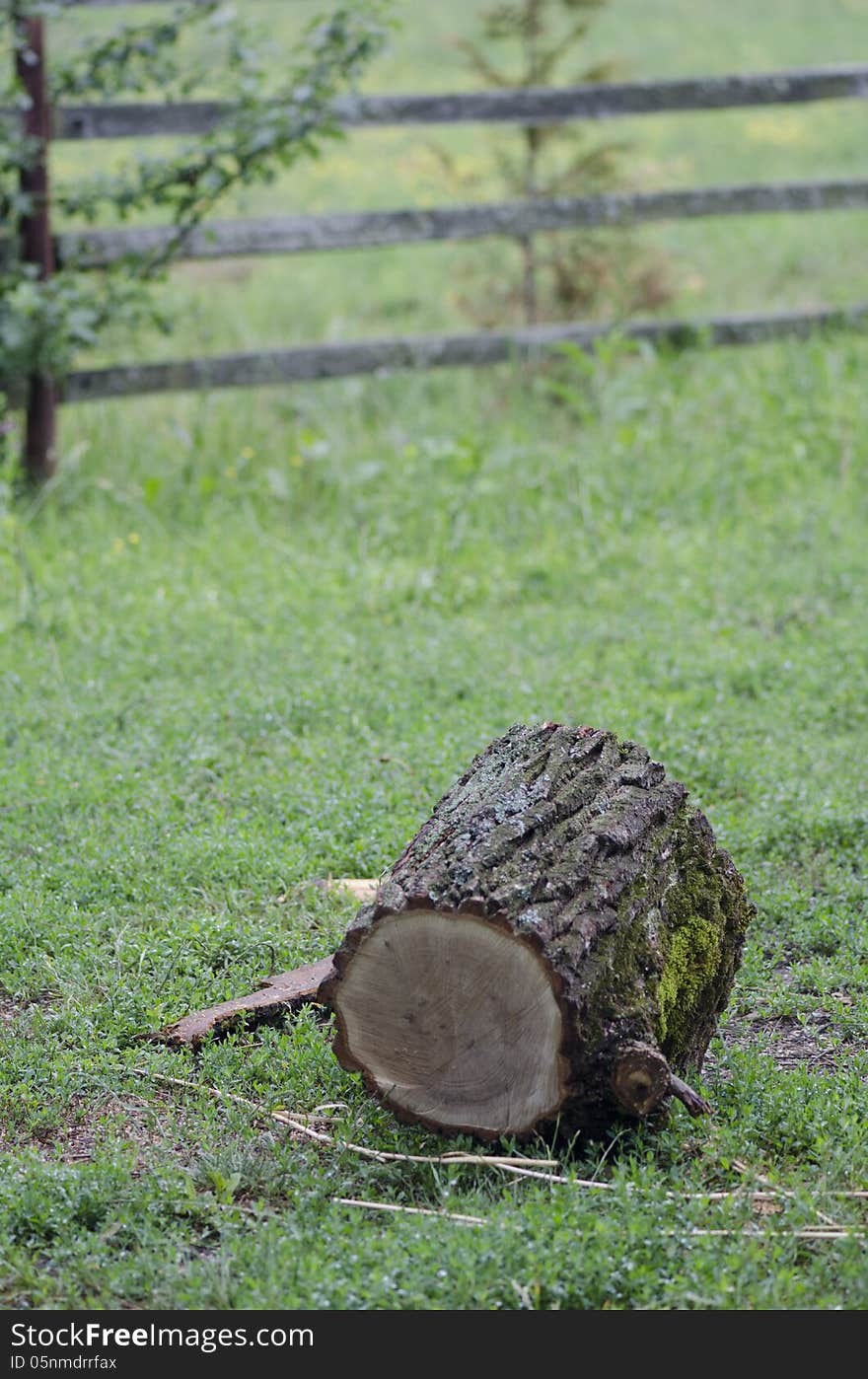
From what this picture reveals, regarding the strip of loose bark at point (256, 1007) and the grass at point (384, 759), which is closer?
the grass at point (384, 759)

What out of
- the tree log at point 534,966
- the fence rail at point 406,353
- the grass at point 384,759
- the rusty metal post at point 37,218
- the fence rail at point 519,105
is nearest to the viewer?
the grass at point 384,759

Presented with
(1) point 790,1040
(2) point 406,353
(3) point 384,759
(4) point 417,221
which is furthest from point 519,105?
(1) point 790,1040

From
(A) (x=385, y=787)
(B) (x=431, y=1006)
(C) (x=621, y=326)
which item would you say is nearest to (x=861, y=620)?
(A) (x=385, y=787)

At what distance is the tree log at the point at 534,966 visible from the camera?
10.5ft

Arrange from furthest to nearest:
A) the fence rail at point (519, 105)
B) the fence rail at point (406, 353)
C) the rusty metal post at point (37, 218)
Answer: the fence rail at point (406, 353) < the fence rail at point (519, 105) < the rusty metal post at point (37, 218)

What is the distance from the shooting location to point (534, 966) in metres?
3.19

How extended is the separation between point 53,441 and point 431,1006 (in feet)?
17.8

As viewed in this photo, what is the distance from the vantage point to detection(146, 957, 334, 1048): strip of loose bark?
3807 millimetres

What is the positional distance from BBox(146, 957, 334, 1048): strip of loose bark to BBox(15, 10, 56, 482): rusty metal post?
4670 mm

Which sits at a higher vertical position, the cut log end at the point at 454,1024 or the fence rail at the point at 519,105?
the fence rail at the point at 519,105

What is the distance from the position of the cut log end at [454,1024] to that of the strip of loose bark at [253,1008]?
1.52 feet

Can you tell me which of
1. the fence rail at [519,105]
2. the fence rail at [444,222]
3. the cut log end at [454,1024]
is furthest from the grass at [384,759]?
the fence rail at [519,105]

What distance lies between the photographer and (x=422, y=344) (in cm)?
866

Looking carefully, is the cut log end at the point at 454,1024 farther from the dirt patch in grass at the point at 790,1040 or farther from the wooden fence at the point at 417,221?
the wooden fence at the point at 417,221
